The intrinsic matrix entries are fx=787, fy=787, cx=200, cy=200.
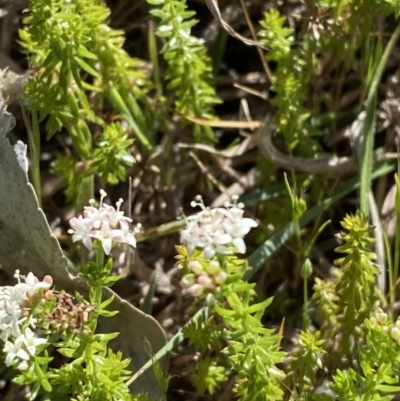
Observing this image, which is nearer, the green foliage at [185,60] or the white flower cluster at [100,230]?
the white flower cluster at [100,230]

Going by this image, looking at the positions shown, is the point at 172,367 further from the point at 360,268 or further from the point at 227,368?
the point at 360,268

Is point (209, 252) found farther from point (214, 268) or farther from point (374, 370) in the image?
point (374, 370)

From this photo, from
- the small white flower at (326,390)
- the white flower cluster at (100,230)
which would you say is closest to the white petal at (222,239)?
the white flower cluster at (100,230)

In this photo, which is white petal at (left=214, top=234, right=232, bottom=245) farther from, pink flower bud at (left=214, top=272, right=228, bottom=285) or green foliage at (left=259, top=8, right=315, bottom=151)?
green foliage at (left=259, top=8, right=315, bottom=151)

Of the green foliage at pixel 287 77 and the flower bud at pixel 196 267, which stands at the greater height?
the green foliage at pixel 287 77

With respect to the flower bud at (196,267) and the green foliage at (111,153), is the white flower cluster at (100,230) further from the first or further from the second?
the green foliage at (111,153)

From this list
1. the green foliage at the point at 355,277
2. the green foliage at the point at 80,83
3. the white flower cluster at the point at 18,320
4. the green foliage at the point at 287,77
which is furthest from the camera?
the green foliage at the point at 287,77
